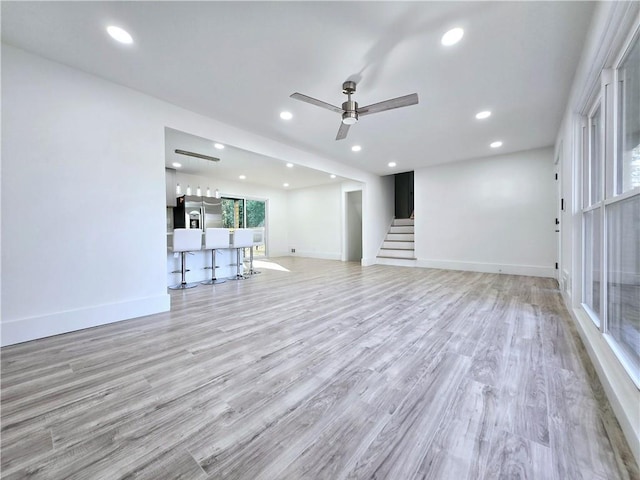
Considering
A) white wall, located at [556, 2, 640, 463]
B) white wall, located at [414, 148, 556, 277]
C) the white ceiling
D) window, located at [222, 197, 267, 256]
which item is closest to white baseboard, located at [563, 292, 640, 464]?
white wall, located at [556, 2, 640, 463]

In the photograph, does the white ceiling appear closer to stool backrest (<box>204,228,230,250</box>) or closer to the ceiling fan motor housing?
the ceiling fan motor housing

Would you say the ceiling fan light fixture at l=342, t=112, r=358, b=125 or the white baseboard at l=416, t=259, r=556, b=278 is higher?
the ceiling fan light fixture at l=342, t=112, r=358, b=125

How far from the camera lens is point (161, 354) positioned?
2.03m

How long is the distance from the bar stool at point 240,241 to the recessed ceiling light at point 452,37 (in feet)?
13.7

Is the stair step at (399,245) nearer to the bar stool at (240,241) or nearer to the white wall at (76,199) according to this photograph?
the bar stool at (240,241)

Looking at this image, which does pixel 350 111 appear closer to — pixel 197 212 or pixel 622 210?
pixel 622 210

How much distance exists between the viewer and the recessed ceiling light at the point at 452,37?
6.73 ft

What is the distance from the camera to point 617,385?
137 cm

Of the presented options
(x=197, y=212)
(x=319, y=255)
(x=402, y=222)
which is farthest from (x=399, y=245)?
(x=197, y=212)

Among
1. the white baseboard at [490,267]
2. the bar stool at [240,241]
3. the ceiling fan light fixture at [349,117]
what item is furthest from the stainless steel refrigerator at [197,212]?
the white baseboard at [490,267]

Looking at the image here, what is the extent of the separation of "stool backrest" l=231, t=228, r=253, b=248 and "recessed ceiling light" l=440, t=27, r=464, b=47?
417 centimetres

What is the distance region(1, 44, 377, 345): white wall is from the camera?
2271 mm

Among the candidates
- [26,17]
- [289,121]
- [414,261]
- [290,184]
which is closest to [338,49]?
[289,121]

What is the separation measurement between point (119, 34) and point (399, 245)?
6999 mm
